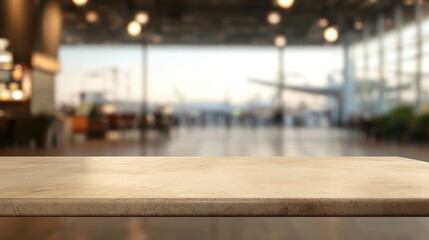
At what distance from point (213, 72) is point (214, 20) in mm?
Result: 2739

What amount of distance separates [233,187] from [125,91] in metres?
19.5

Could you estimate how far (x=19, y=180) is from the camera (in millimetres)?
1153

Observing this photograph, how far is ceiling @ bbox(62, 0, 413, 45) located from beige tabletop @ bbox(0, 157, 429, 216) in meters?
14.1

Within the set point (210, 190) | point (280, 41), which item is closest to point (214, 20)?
point (280, 41)

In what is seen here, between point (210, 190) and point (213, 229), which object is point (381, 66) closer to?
point (213, 229)

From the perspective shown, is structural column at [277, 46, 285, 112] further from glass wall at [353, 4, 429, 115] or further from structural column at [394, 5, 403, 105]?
structural column at [394, 5, 403, 105]

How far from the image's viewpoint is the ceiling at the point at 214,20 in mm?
16375

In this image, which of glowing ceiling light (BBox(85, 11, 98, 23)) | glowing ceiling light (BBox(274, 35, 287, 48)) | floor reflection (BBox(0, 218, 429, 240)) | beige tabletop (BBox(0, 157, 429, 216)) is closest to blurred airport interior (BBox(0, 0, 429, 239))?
glowing ceiling light (BBox(85, 11, 98, 23))

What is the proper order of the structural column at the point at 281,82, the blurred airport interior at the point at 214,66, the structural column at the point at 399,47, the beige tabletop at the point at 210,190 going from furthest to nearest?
the structural column at the point at 281,82, the structural column at the point at 399,47, the blurred airport interior at the point at 214,66, the beige tabletop at the point at 210,190

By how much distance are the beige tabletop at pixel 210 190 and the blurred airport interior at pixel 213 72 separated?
9.90 metres

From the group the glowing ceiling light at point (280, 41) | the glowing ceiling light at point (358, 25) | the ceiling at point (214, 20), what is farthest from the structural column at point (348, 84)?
the glowing ceiling light at point (280, 41)

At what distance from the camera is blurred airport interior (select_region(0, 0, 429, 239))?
1196cm

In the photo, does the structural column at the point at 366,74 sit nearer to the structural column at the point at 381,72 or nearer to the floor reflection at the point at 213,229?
the structural column at the point at 381,72

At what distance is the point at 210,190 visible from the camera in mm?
1011
